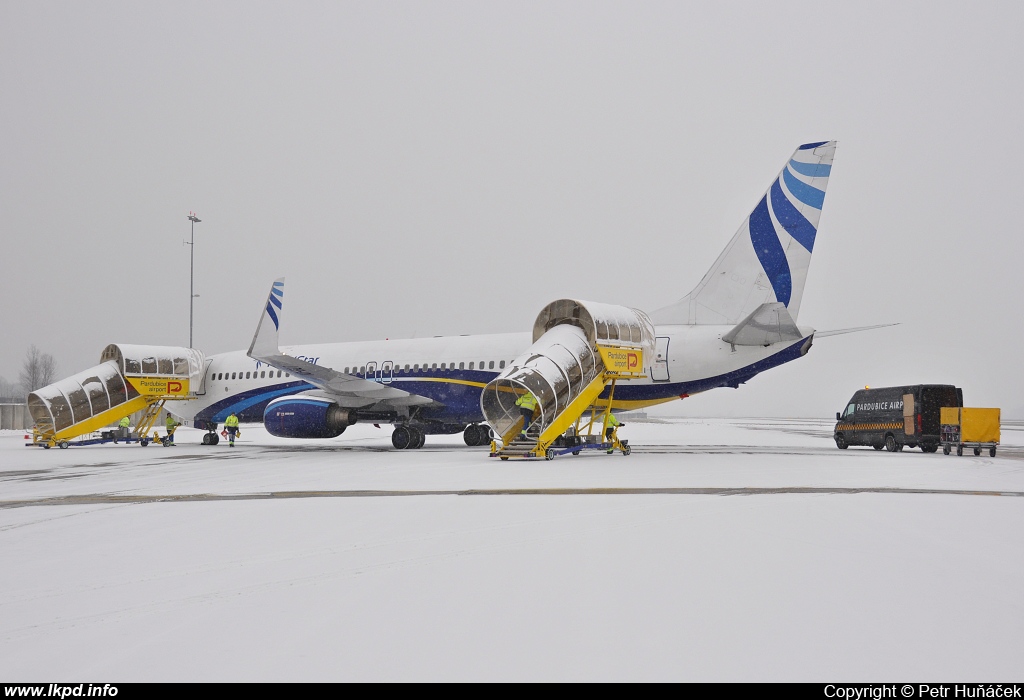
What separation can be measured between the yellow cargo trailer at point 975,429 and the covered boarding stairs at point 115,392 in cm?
2790

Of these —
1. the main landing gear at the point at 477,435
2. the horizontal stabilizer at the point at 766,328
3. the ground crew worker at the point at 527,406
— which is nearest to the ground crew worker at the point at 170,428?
the main landing gear at the point at 477,435

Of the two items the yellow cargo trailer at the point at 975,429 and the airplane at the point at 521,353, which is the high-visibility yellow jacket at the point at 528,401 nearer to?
the airplane at the point at 521,353

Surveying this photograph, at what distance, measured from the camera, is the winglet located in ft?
77.8

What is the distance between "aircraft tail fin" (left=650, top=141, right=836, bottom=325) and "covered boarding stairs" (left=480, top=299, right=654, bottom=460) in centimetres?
227

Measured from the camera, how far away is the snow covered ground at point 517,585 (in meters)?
3.86

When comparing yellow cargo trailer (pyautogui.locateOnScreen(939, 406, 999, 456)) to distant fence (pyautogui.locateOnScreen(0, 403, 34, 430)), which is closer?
yellow cargo trailer (pyautogui.locateOnScreen(939, 406, 999, 456))

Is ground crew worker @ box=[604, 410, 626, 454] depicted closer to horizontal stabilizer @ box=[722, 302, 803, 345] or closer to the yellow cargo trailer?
horizontal stabilizer @ box=[722, 302, 803, 345]

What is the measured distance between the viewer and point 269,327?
23.9 m

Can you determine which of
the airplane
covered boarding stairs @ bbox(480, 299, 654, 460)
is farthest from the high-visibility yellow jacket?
the airplane
